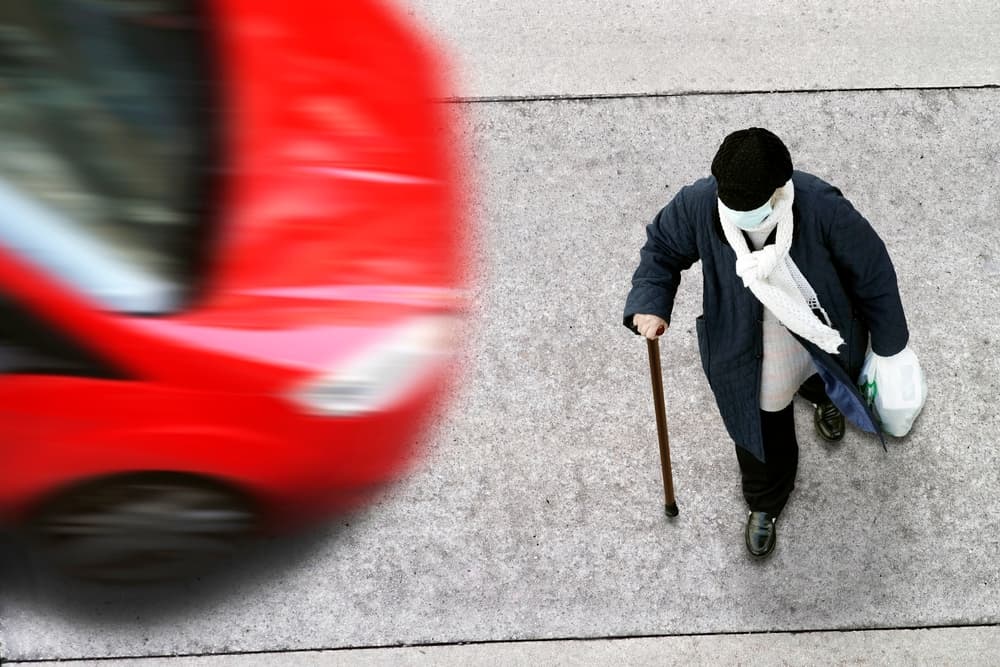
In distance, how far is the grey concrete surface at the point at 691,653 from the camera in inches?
165

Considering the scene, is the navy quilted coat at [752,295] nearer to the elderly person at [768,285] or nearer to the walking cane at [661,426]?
the elderly person at [768,285]

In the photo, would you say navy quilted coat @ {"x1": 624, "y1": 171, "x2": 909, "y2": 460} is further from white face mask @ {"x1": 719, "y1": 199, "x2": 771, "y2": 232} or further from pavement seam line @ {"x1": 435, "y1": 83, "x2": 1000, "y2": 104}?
pavement seam line @ {"x1": 435, "y1": 83, "x2": 1000, "y2": 104}

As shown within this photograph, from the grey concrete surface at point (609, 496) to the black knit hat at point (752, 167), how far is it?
1.55m

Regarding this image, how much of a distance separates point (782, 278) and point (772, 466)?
98 centimetres

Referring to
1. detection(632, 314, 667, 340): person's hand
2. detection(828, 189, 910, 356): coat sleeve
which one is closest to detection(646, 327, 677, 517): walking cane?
detection(632, 314, 667, 340): person's hand

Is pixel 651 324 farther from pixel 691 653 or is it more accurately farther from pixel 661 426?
pixel 691 653

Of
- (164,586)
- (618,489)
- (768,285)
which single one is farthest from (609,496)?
(164,586)

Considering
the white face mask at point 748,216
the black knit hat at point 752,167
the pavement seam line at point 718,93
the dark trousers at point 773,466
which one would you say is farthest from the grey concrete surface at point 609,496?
the black knit hat at point 752,167

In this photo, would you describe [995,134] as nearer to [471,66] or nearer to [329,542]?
[471,66]

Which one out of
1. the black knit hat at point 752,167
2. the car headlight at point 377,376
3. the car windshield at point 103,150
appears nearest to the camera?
the car windshield at point 103,150

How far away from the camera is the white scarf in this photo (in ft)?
10.7

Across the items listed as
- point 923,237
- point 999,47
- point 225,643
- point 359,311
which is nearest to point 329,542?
point 225,643

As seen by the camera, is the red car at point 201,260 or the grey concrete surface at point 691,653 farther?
the grey concrete surface at point 691,653

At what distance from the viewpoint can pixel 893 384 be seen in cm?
378
